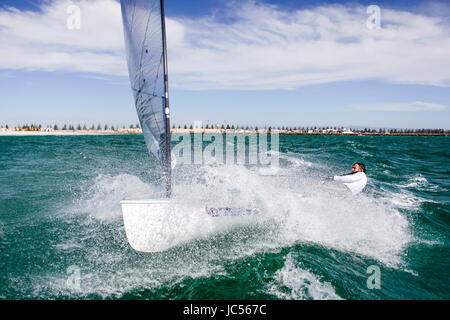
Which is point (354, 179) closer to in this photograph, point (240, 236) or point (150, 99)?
point (240, 236)

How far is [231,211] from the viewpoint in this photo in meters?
6.37

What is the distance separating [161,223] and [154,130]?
8.65ft

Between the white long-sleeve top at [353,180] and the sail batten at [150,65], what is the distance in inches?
198

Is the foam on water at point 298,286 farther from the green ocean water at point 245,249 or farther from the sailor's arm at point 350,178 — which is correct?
the sailor's arm at point 350,178

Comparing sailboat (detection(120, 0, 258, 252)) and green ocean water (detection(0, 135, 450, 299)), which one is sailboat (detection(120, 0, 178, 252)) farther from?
green ocean water (detection(0, 135, 450, 299))

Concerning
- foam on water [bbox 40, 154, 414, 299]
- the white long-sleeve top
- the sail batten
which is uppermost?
the sail batten

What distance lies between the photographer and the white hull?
520 centimetres

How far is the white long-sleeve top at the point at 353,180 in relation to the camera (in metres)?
7.76

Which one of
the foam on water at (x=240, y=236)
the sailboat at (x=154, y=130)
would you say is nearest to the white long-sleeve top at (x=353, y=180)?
the foam on water at (x=240, y=236)

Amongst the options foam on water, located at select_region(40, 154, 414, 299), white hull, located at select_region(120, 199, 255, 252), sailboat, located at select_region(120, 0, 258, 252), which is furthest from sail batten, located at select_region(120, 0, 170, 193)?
foam on water, located at select_region(40, 154, 414, 299)

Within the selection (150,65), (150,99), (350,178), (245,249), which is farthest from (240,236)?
(150,65)
